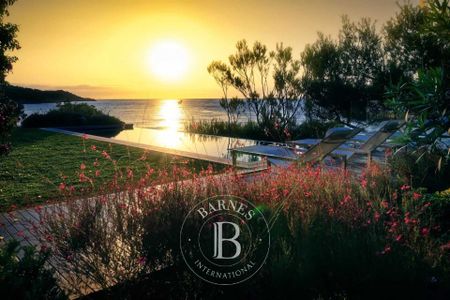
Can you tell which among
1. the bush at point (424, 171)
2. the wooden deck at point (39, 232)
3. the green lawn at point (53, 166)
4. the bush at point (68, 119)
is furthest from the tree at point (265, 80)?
the bush at point (424, 171)

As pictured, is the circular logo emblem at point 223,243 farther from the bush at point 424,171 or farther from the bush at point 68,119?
the bush at point 68,119

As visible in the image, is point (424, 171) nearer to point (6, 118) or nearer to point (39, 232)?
point (39, 232)

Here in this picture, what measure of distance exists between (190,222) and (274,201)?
33.7 inches

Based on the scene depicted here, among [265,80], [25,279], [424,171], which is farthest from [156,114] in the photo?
[25,279]

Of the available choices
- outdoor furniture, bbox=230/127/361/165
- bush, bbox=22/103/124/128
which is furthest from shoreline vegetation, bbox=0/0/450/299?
bush, bbox=22/103/124/128

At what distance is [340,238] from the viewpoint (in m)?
3.04

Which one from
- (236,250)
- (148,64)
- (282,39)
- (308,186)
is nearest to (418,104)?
(308,186)

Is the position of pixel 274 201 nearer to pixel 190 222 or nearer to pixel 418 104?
pixel 190 222

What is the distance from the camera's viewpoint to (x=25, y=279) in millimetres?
2369

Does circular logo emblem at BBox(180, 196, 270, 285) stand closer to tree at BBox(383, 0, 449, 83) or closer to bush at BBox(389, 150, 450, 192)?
bush at BBox(389, 150, 450, 192)

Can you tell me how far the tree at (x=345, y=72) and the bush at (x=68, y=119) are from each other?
42.1ft

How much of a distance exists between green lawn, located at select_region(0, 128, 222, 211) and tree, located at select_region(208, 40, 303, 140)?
24.0 feet

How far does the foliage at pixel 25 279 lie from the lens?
2.20m

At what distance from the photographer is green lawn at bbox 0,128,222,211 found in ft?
21.2
